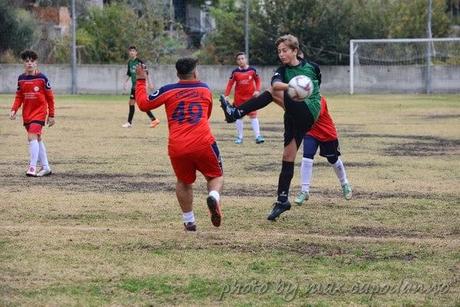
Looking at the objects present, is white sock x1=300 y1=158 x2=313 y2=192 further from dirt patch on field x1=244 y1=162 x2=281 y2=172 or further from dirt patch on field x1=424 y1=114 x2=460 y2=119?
dirt patch on field x1=424 y1=114 x2=460 y2=119

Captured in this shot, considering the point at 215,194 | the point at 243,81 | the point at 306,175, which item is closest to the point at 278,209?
the point at 215,194

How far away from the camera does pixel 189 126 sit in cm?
914

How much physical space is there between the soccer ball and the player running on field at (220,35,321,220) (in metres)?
0.16

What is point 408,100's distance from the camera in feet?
130

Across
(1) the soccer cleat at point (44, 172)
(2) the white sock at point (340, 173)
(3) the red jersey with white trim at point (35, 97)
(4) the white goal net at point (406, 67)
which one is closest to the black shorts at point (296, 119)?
(2) the white sock at point (340, 173)

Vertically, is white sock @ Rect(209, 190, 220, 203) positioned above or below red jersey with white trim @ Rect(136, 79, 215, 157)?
below

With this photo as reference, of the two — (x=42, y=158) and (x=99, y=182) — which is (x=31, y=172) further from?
(x=99, y=182)

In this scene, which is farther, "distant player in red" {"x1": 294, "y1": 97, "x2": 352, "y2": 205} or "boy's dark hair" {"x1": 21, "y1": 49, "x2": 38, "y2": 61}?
"boy's dark hair" {"x1": 21, "y1": 49, "x2": 38, "y2": 61}

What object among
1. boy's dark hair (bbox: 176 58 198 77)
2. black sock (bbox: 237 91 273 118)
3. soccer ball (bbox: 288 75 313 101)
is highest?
boy's dark hair (bbox: 176 58 198 77)

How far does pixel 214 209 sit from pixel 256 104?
1.52 meters

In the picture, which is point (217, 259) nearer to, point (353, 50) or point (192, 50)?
point (353, 50)

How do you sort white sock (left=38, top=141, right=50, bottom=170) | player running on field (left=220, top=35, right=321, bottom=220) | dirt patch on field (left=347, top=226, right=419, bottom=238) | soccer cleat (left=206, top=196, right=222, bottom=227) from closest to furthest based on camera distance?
soccer cleat (left=206, top=196, right=222, bottom=227) < dirt patch on field (left=347, top=226, right=419, bottom=238) < player running on field (left=220, top=35, right=321, bottom=220) < white sock (left=38, top=141, right=50, bottom=170)

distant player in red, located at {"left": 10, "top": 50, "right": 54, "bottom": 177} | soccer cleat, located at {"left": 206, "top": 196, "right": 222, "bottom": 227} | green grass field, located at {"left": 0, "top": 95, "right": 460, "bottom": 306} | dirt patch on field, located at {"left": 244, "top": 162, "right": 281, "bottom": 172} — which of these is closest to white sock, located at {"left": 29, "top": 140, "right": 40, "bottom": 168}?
distant player in red, located at {"left": 10, "top": 50, "right": 54, "bottom": 177}

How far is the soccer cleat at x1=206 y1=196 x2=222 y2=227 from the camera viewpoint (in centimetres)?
903
